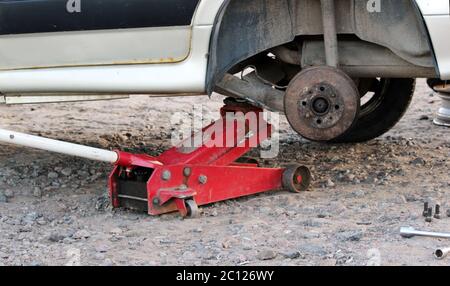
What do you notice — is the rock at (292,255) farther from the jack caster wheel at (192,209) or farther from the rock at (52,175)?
the rock at (52,175)

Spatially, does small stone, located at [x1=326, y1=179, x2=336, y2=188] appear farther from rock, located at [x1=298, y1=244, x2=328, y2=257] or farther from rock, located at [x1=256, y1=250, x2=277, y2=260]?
rock, located at [x1=256, y1=250, x2=277, y2=260]

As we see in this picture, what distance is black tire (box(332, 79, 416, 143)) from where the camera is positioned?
19.9ft

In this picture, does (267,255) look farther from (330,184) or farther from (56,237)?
(330,184)

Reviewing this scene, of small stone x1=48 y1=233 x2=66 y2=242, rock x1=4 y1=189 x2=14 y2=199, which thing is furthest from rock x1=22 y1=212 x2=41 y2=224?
rock x1=4 y1=189 x2=14 y2=199

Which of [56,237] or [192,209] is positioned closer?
[56,237]

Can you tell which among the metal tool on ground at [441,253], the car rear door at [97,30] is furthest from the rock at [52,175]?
the metal tool on ground at [441,253]

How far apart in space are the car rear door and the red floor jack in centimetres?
48

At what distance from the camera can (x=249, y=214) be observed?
4867 millimetres

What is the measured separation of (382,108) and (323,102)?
148 cm

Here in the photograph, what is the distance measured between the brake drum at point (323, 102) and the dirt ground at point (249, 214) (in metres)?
0.43

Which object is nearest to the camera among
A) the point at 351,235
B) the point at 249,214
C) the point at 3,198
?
the point at 351,235

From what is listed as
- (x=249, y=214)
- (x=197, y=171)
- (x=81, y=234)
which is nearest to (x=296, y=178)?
(x=249, y=214)
